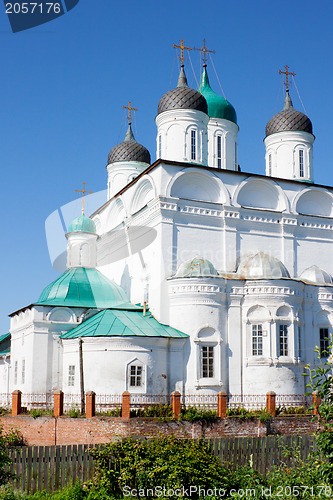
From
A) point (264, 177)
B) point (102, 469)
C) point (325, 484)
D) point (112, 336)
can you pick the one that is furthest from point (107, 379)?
point (325, 484)

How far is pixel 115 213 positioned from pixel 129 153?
525cm

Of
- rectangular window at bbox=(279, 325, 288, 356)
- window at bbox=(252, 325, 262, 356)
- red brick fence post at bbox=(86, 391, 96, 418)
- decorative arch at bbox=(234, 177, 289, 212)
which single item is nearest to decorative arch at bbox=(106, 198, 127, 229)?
decorative arch at bbox=(234, 177, 289, 212)

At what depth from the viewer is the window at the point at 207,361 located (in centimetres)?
2078

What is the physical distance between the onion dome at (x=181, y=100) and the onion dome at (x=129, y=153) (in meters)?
6.90

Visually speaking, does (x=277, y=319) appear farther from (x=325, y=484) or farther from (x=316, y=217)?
(x=325, y=484)

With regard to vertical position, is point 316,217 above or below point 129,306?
above

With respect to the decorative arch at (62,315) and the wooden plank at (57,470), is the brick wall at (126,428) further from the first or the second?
the wooden plank at (57,470)

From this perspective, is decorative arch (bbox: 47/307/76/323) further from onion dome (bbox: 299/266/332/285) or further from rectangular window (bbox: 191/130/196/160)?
onion dome (bbox: 299/266/332/285)

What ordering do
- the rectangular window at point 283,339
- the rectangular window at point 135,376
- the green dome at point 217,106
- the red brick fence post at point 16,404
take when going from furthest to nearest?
the green dome at point 217,106
the rectangular window at point 283,339
the rectangular window at point 135,376
the red brick fence post at point 16,404

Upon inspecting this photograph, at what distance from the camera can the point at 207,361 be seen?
20859 mm

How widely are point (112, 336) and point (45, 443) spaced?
155 inches

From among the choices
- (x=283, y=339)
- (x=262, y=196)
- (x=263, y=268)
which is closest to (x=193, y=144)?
(x=262, y=196)

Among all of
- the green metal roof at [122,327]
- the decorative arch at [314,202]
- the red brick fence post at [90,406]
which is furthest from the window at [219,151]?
the red brick fence post at [90,406]

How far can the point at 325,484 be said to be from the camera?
739 centimetres
